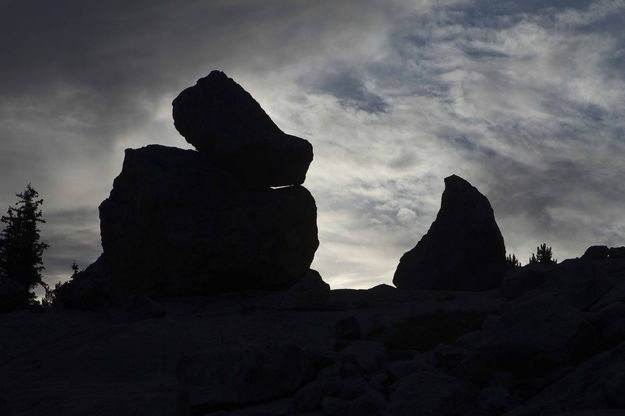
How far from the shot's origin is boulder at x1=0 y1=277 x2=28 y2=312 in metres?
23.4

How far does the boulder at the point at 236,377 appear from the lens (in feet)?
28.9

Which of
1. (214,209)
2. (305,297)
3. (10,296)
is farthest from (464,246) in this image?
(10,296)

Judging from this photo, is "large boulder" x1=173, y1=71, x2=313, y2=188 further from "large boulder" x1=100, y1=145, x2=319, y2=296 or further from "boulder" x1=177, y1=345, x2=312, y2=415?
"boulder" x1=177, y1=345, x2=312, y2=415

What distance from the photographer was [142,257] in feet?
77.7

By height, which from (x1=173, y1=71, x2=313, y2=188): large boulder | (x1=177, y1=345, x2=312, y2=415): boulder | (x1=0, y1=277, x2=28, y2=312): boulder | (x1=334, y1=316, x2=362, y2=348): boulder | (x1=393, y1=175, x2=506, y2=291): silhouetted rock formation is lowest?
(x1=177, y1=345, x2=312, y2=415): boulder

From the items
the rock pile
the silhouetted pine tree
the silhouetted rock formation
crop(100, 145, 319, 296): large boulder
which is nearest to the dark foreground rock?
crop(100, 145, 319, 296): large boulder

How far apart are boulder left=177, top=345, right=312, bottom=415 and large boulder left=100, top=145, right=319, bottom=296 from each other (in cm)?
1380

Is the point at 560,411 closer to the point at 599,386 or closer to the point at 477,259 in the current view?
the point at 599,386

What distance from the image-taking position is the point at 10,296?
23.5 meters

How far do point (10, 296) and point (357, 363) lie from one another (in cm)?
1800

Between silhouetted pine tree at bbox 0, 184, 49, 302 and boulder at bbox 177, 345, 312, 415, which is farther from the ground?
silhouetted pine tree at bbox 0, 184, 49, 302

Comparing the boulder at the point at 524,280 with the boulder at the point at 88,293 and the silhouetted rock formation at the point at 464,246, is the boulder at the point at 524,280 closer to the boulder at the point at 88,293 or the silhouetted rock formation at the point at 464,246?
the silhouetted rock formation at the point at 464,246

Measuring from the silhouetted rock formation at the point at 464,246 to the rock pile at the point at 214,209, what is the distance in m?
4.73

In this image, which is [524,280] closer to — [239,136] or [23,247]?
[239,136]
